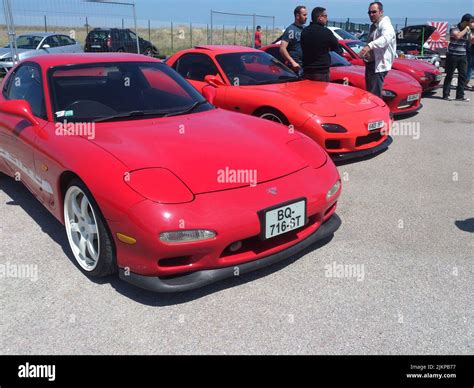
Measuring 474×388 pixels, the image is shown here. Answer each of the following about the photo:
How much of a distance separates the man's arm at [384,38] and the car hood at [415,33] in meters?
9.31

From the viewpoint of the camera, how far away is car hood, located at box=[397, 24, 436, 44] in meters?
14.7

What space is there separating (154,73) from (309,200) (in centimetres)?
198

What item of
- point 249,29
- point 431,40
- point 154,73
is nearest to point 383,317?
point 154,73

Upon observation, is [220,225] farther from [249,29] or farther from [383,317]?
[249,29]

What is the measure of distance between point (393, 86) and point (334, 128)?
3151 millimetres

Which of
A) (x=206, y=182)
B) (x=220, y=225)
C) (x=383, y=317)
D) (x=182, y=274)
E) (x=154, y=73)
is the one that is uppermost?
(x=154, y=73)

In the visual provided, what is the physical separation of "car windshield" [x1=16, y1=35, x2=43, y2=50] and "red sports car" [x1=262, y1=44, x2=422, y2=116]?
908cm

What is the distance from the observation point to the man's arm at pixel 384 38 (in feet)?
21.6

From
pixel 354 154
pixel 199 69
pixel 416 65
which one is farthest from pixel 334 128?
pixel 416 65

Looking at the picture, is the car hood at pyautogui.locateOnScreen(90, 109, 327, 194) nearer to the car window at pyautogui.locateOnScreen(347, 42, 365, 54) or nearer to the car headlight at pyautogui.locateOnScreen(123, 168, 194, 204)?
the car headlight at pyautogui.locateOnScreen(123, 168, 194, 204)

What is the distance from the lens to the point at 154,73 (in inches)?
154

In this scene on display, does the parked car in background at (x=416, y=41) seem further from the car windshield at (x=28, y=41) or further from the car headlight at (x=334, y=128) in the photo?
the car windshield at (x=28, y=41)

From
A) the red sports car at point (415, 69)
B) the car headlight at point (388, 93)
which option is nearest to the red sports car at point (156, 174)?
the car headlight at point (388, 93)
